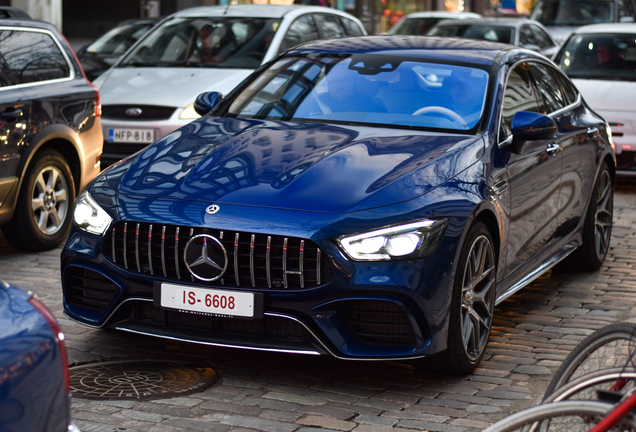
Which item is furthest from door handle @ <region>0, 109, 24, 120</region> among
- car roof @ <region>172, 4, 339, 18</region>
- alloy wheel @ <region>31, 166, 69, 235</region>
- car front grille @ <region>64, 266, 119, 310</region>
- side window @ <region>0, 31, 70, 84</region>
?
car roof @ <region>172, 4, 339, 18</region>

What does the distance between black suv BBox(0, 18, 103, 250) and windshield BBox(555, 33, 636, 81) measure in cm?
632

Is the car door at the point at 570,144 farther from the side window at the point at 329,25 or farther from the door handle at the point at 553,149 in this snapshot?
the side window at the point at 329,25

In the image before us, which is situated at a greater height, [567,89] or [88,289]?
[567,89]

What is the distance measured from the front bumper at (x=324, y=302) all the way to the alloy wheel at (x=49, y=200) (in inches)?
113

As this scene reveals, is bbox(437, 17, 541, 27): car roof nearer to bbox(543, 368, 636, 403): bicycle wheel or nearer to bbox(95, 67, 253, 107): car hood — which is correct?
bbox(95, 67, 253, 107): car hood

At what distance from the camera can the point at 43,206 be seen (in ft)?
24.6

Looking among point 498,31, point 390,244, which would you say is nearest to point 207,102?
point 390,244

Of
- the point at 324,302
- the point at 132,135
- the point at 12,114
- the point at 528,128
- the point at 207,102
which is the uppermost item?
the point at 528,128

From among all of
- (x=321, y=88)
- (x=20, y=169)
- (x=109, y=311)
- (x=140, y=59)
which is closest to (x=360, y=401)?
(x=109, y=311)

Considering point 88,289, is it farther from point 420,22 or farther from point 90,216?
point 420,22

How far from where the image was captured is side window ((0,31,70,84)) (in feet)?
24.0

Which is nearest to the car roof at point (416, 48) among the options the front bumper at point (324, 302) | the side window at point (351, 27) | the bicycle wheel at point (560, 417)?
the front bumper at point (324, 302)

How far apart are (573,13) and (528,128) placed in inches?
735

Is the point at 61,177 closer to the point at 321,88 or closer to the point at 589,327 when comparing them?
the point at 321,88
